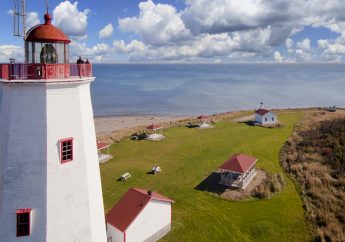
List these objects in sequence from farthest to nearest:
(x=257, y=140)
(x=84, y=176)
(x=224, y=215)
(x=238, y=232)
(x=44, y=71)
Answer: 1. (x=257, y=140)
2. (x=224, y=215)
3. (x=238, y=232)
4. (x=84, y=176)
5. (x=44, y=71)

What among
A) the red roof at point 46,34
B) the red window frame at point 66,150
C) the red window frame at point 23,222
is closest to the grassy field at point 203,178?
the red window frame at point 23,222

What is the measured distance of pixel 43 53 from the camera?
9.41 metres

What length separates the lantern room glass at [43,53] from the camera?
937 cm

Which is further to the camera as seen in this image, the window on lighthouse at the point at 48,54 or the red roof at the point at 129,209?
the red roof at the point at 129,209

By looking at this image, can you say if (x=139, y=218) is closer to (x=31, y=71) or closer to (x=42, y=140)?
(x=42, y=140)

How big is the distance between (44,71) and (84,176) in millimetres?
3470

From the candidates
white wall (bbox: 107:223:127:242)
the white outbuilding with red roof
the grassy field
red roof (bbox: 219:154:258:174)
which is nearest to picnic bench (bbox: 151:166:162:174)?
the grassy field

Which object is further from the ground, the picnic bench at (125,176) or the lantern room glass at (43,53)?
the lantern room glass at (43,53)

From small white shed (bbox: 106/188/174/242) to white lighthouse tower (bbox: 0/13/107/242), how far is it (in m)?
8.12

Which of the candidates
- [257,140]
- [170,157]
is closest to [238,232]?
[170,157]

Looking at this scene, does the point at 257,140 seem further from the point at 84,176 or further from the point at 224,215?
the point at 84,176

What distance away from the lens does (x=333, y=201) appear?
22.5m

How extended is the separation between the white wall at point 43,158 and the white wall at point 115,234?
780 cm

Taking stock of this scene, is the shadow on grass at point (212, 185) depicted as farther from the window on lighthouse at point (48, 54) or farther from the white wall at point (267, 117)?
the white wall at point (267, 117)
